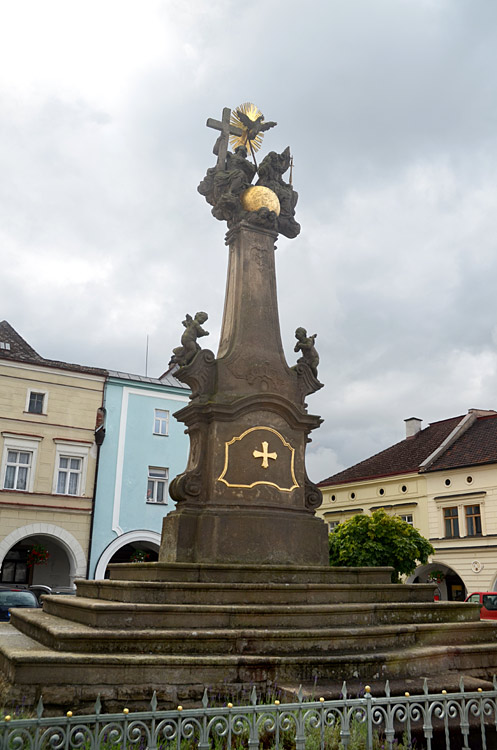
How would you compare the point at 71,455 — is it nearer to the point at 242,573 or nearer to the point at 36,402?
the point at 36,402

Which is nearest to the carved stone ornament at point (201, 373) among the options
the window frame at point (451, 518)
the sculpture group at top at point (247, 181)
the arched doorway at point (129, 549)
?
the sculpture group at top at point (247, 181)

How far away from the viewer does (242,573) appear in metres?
8.31

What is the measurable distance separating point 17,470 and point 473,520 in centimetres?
2019

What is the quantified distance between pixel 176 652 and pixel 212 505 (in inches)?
122

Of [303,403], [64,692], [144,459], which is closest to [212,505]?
[303,403]

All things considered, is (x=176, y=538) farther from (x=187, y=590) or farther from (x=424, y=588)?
(x=424, y=588)

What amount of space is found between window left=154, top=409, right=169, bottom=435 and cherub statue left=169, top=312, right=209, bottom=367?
733 inches

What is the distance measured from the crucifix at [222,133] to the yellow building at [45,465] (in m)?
16.7

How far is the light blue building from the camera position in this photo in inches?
1054

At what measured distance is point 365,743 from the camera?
16.0 ft

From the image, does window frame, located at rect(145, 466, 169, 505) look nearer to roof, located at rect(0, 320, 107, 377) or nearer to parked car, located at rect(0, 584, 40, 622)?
roof, located at rect(0, 320, 107, 377)

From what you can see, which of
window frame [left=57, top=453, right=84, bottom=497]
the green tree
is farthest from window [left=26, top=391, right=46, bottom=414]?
the green tree

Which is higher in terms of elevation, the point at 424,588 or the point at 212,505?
the point at 212,505

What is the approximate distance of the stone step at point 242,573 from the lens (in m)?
8.15
